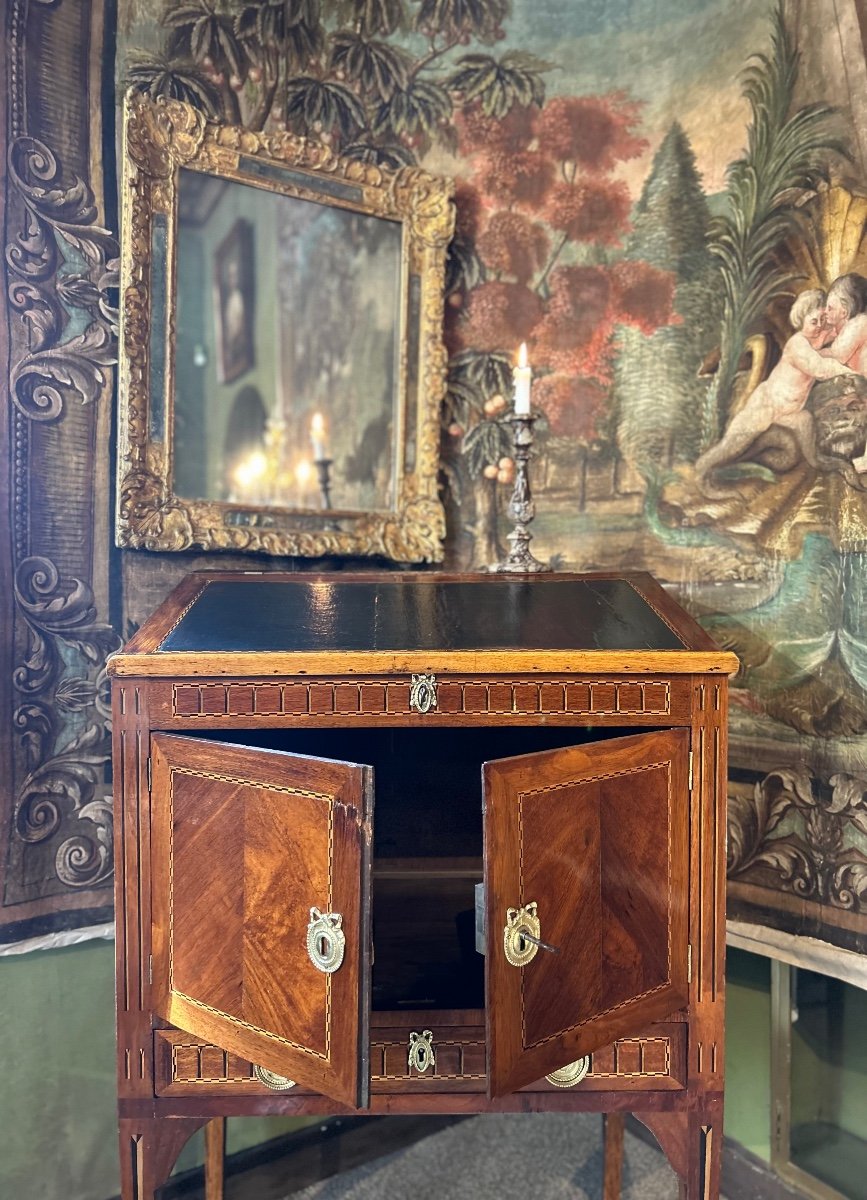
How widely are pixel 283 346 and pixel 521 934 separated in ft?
5.40

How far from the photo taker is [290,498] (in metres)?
2.16

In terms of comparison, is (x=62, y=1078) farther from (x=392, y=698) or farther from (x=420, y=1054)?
(x=392, y=698)

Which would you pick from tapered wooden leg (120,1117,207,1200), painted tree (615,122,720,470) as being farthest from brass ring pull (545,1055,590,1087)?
painted tree (615,122,720,470)

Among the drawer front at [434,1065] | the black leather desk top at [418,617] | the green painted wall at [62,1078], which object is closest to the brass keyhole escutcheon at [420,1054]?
the drawer front at [434,1065]

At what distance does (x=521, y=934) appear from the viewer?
3.96ft

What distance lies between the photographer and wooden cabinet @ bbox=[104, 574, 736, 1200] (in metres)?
1.21

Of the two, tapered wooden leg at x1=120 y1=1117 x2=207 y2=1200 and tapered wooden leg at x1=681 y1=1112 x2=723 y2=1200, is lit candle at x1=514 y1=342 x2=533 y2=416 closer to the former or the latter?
tapered wooden leg at x1=681 y1=1112 x2=723 y2=1200

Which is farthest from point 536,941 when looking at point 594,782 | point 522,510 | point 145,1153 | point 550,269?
point 550,269

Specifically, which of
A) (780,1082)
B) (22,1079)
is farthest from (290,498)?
(780,1082)

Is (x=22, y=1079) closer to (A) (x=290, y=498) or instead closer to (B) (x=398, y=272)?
(A) (x=290, y=498)

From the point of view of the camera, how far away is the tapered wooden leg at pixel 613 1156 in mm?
2043

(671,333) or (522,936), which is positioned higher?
(671,333)

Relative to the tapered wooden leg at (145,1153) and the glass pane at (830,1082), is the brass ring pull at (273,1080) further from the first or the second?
the glass pane at (830,1082)

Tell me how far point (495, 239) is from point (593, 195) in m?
0.31
